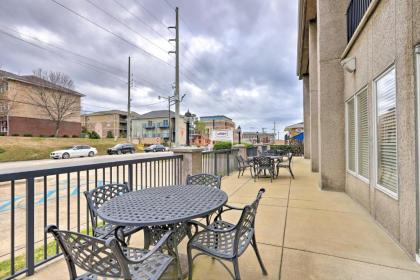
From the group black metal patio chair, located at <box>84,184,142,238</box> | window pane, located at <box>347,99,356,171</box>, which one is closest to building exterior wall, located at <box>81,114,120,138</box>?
window pane, located at <box>347,99,356,171</box>

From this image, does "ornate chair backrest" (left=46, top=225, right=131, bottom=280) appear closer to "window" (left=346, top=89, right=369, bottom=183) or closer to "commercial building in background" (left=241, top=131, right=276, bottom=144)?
"window" (left=346, top=89, right=369, bottom=183)

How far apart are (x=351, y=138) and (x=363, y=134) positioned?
30.7 inches

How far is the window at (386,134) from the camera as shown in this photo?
300 centimetres

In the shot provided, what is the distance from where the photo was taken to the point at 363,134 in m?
4.38

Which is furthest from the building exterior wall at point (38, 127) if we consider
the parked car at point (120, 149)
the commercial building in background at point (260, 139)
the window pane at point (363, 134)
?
the window pane at point (363, 134)

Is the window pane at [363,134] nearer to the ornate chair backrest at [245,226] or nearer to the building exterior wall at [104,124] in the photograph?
the ornate chair backrest at [245,226]

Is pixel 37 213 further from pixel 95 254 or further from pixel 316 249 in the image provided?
pixel 316 249

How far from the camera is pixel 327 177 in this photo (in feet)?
18.3

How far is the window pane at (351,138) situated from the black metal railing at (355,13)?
5.43ft

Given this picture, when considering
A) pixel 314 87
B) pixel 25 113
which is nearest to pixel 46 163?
pixel 314 87

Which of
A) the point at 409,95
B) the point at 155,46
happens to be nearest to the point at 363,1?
the point at 409,95

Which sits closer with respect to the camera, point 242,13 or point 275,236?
point 275,236

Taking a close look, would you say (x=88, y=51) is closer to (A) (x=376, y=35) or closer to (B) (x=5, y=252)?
(B) (x=5, y=252)

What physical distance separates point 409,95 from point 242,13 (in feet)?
32.0
